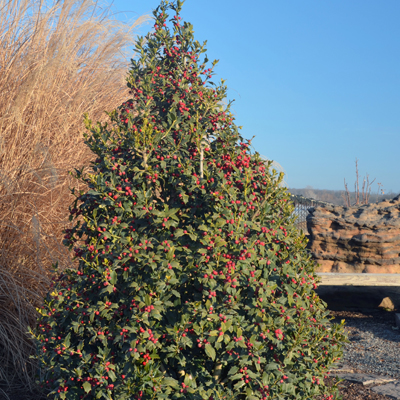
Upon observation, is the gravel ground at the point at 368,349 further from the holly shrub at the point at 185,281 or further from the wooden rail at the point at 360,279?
the holly shrub at the point at 185,281

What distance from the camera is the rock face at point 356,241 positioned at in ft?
18.7

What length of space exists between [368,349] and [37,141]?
419 cm

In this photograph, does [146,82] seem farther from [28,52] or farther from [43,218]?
[28,52]

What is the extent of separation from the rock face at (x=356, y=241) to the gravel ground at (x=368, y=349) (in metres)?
0.71

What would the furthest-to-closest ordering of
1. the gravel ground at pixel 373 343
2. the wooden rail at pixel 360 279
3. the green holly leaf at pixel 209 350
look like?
the wooden rail at pixel 360 279 < the gravel ground at pixel 373 343 < the green holly leaf at pixel 209 350

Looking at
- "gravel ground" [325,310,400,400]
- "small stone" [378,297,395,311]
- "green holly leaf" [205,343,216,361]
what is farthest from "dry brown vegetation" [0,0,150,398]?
"small stone" [378,297,395,311]

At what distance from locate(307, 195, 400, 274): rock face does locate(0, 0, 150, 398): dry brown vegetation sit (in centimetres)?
331

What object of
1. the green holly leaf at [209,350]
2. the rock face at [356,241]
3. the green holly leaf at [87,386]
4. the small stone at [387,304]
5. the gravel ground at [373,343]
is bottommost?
the gravel ground at [373,343]

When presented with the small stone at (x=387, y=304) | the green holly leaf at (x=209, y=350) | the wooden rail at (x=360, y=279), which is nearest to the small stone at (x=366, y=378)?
the wooden rail at (x=360, y=279)

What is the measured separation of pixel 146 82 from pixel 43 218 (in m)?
1.96

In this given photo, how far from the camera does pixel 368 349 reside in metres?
4.60

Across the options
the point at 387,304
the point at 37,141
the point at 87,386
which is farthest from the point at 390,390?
the point at 37,141

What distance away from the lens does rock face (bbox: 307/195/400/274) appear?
5.70 meters

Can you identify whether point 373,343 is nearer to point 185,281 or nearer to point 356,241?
point 356,241
